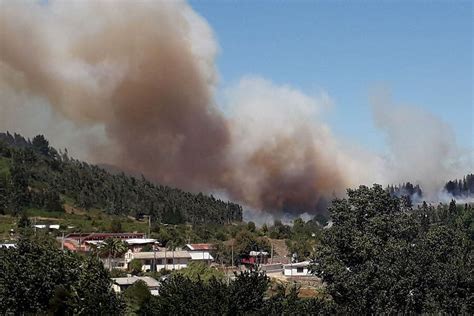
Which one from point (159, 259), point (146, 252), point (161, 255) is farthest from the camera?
point (146, 252)

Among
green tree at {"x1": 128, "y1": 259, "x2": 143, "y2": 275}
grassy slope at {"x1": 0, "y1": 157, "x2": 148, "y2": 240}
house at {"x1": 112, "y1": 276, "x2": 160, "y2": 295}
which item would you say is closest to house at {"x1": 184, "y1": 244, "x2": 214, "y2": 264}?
green tree at {"x1": 128, "y1": 259, "x2": 143, "y2": 275}

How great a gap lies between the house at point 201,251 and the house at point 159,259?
3.45 meters

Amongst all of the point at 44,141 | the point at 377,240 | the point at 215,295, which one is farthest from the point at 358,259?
the point at 44,141

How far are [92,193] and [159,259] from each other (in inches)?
2026

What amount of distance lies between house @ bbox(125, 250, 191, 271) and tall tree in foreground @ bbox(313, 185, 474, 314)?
3353cm

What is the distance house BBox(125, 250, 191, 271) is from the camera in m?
66.0

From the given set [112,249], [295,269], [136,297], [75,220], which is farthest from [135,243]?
[136,297]

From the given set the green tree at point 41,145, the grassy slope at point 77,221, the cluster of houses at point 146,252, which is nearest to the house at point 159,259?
the cluster of houses at point 146,252

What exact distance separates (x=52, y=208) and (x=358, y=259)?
74.5 m

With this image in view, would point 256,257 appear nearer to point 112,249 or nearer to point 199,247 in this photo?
point 199,247

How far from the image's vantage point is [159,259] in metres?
67.3

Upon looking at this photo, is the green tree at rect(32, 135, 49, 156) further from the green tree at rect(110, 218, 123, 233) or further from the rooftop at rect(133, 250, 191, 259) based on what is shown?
the rooftop at rect(133, 250, 191, 259)

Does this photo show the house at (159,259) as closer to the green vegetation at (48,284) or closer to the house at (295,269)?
the house at (295,269)

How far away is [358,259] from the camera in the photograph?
111 feet
